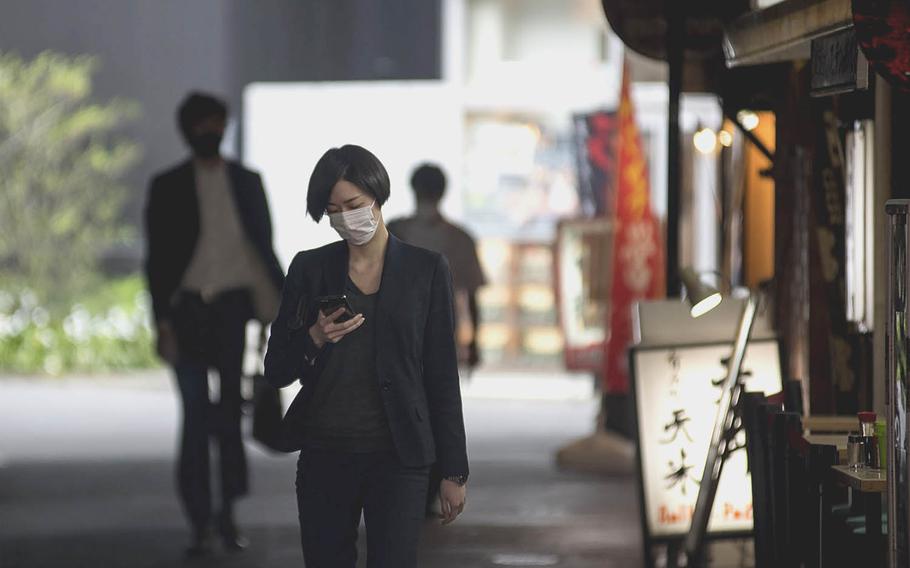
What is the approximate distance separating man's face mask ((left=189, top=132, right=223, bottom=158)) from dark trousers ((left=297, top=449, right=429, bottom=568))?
436 cm

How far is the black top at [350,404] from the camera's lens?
6.00 m

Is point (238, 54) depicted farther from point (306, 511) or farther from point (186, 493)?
point (306, 511)

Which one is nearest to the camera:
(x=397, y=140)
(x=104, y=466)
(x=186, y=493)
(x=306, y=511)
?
(x=306, y=511)

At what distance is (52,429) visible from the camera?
16.9 m

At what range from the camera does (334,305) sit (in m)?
5.90

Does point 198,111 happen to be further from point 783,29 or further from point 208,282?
point 783,29

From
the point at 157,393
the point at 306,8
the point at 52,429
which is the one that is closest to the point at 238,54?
the point at 306,8

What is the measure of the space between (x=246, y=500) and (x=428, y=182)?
2520mm

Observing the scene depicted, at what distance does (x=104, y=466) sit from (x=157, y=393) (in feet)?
21.2

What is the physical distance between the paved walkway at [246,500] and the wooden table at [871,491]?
300cm

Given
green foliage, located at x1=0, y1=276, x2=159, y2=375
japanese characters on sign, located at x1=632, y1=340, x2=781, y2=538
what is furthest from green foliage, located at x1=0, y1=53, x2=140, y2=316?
japanese characters on sign, located at x1=632, y1=340, x2=781, y2=538

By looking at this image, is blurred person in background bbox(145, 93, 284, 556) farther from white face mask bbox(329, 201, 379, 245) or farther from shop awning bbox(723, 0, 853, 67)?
white face mask bbox(329, 201, 379, 245)

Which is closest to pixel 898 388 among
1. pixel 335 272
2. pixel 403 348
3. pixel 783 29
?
pixel 403 348

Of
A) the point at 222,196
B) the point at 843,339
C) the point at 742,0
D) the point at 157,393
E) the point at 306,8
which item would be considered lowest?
the point at 157,393
